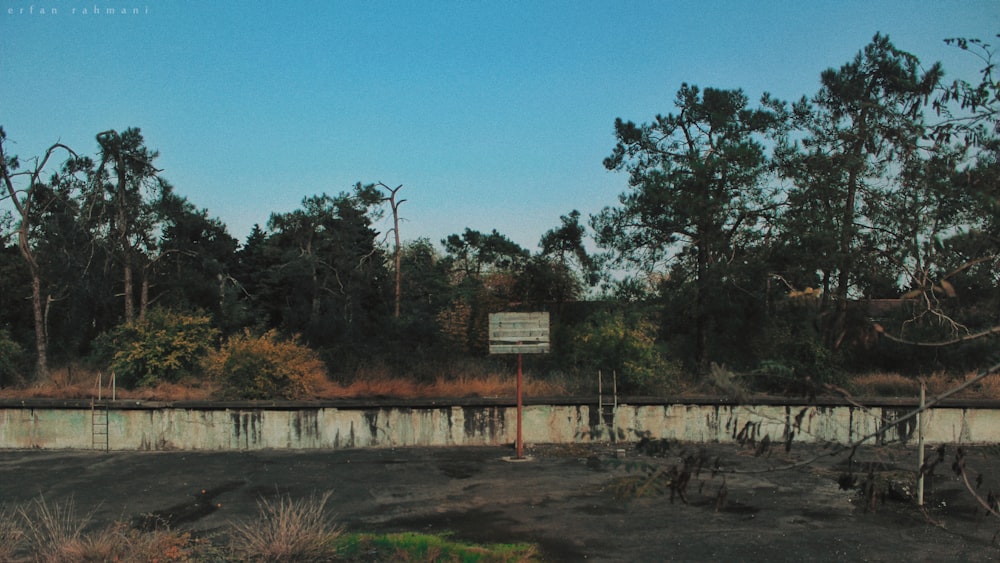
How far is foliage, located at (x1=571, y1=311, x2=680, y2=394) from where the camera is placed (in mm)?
18469

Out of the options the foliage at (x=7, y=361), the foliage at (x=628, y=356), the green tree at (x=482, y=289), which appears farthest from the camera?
the green tree at (x=482, y=289)

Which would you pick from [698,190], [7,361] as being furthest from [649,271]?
[7,361]

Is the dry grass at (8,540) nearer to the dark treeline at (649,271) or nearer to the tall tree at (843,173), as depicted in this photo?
the dark treeline at (649,271)

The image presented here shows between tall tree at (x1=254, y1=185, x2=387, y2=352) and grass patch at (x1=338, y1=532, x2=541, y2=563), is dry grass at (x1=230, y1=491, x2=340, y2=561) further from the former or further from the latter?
tall tree at (x1=254, y1=185, x2=387, y2=352)

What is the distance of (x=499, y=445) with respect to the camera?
16844mm

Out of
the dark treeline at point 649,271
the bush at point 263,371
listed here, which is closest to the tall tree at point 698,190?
the dark treeline at point 649,271

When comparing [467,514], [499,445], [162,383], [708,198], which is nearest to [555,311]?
[708,198]

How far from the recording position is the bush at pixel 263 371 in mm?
17688

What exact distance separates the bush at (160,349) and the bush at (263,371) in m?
2.42

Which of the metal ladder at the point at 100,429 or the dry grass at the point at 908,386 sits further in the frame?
the dry grass at the point at 908,386

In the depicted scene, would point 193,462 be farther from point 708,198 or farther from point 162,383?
point 708,198

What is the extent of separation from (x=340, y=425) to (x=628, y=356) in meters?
7.56

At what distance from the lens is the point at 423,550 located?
8.32 meters

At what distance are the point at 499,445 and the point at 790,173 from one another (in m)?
13.3
